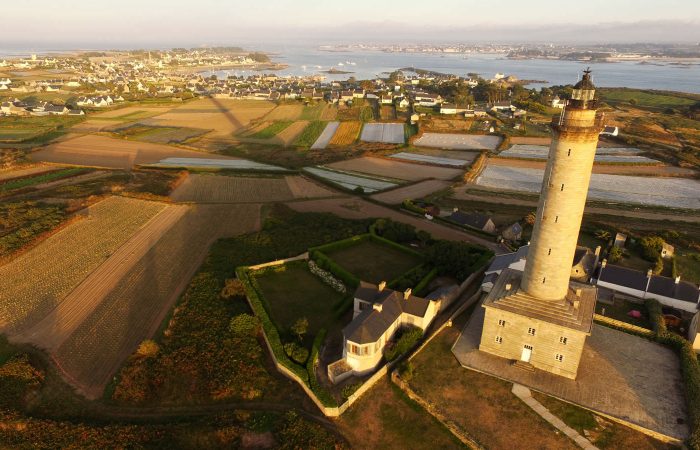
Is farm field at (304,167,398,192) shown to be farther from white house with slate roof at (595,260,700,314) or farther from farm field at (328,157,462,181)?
white house with slate roof at (595,260,700,314)

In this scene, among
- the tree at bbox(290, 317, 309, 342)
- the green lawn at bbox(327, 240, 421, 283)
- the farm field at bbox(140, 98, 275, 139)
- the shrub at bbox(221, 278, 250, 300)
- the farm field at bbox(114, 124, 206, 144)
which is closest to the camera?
the tree at bbox(290, 317, 309, 342)

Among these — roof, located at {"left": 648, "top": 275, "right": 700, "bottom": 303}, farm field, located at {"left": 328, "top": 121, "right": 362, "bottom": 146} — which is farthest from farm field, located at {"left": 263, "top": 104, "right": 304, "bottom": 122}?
→ roof, located at {"left": 648, "top": 275, "right": 700, "bottom": 303}

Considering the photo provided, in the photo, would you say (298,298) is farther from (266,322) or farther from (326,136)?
(326,136)

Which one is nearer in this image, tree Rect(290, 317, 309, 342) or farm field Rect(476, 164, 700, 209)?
tree Rect(290, 317, 309, 342)

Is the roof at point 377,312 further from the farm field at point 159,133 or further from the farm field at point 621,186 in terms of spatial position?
the farm field at point 159,133

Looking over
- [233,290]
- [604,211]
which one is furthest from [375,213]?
[604,211]

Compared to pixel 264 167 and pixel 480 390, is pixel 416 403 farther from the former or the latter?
pixel 264 167

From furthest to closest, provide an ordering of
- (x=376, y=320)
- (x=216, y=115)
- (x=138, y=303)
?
(x=216, y=115)
(x=138, y=303)
(x=376, y=320)
